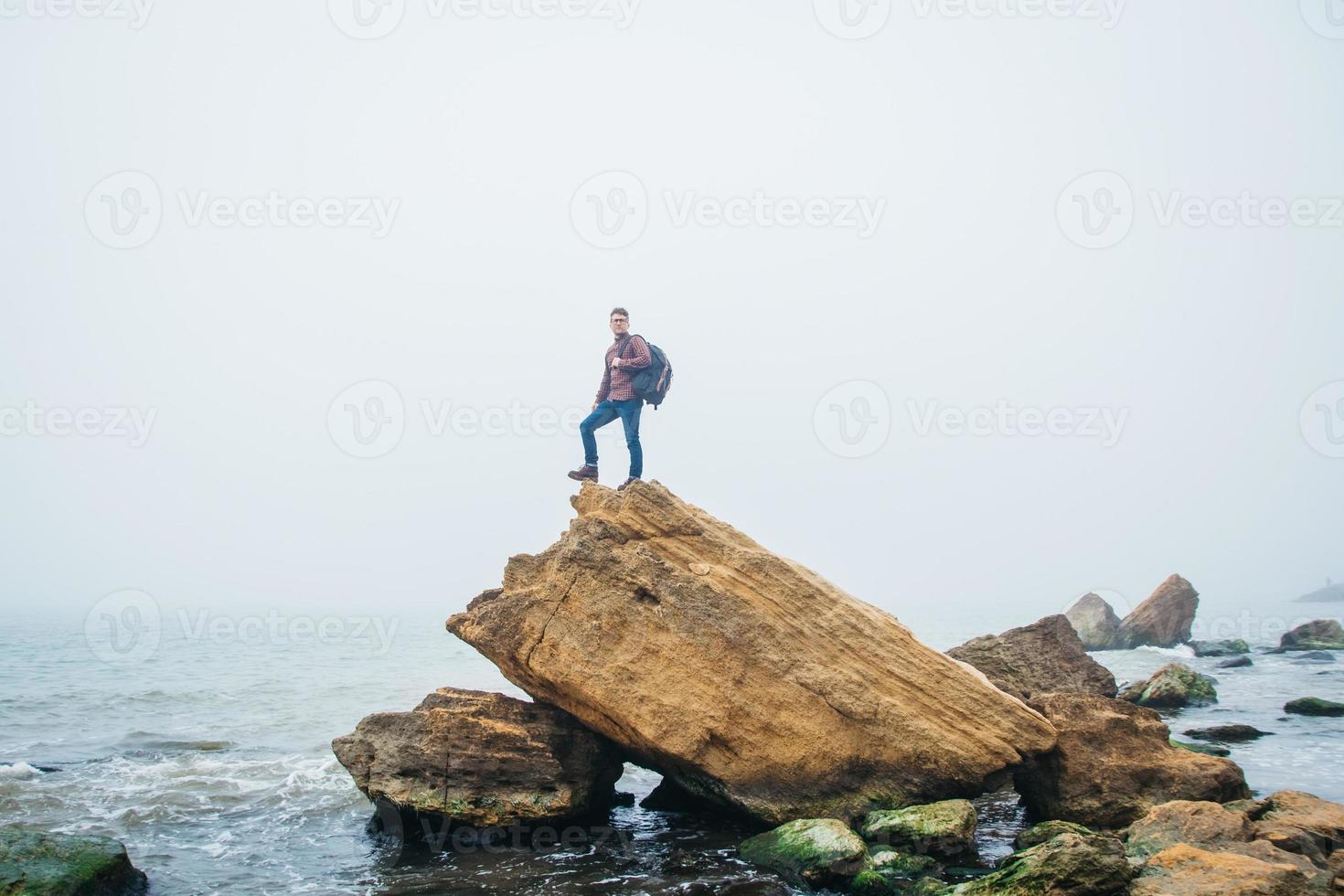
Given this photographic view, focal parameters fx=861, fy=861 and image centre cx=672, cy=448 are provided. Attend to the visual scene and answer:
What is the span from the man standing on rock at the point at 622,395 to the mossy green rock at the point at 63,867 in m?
9.65

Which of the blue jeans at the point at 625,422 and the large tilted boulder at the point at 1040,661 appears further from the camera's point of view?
the large tilted boulder at the point at 1040,661

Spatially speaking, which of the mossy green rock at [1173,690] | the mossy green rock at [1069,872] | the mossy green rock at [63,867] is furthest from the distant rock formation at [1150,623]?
the mossy green rock at [63,867]

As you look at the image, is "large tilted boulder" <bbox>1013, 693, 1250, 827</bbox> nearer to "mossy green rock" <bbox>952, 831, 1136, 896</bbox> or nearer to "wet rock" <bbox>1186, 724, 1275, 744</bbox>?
"mossy green rock" <bbox>952, 831, 1136, 896</bbox>

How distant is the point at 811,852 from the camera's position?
41.1 ft

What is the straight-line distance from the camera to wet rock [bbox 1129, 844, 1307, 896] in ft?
29.8

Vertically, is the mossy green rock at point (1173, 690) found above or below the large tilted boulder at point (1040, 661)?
below

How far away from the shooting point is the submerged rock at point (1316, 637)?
48656 mm

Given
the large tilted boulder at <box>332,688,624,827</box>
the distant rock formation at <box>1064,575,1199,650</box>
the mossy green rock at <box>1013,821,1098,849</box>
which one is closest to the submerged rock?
the distant rock formation at <box>1064,575,1199,650</box>

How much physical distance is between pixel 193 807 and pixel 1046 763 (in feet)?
55.6

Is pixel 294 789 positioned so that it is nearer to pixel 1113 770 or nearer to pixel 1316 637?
pixel 1113 770

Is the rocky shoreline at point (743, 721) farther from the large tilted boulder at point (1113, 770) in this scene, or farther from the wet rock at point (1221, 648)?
the wet rock at point (1221, 648)

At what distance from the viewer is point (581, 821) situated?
1556cm

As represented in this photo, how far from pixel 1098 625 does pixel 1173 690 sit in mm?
31221

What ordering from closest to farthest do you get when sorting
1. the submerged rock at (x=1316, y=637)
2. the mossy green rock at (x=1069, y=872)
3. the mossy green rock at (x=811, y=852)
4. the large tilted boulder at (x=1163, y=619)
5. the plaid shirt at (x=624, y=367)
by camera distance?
the mossy green rock at (x=1069, y=872) → the mossy green rock at (x=811, y=852) → the plaid shirt at (x=624, y=367) → the submerged rock at (x=1316, y=637) → the large tilted boulder at (x=1163, y=619)
